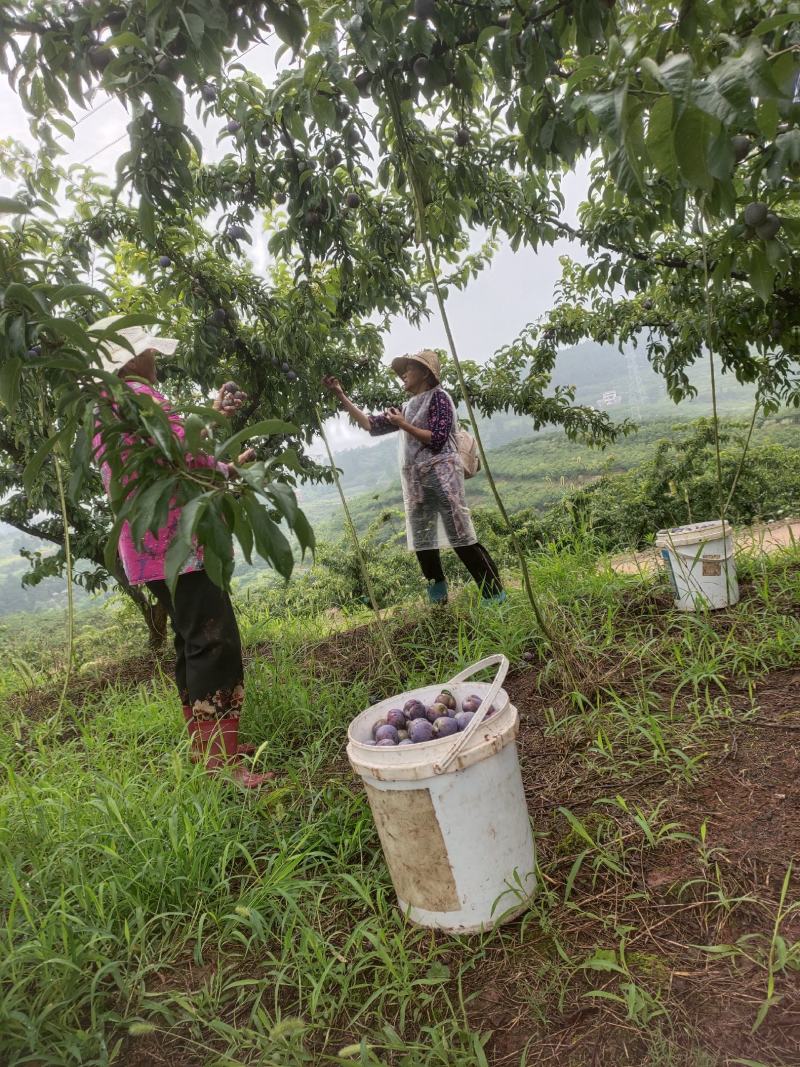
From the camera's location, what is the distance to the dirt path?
2972 millimetres

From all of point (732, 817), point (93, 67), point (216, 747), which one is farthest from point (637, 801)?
point (93, 67)

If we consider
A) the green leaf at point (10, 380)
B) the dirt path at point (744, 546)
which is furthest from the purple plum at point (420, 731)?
the dirt path at point (744, 546)

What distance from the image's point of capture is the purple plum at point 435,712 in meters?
1.50

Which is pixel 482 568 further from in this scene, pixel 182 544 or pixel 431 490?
pixel 182 544

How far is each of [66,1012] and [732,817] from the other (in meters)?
1.35

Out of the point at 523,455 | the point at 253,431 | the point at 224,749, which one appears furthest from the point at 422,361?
the point at 523,455

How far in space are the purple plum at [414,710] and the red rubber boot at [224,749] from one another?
592mm

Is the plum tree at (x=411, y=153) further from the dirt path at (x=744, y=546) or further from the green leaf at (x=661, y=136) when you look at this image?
the dirt path at (x=744, y=546)

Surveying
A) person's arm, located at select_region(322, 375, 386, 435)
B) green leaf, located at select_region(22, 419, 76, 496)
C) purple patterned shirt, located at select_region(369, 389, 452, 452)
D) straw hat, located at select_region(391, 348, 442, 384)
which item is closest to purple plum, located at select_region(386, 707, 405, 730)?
green leaf, located at select_region(22, 419, 76, 496)

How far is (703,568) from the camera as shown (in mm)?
2492

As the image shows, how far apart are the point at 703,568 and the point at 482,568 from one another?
2.97 ft

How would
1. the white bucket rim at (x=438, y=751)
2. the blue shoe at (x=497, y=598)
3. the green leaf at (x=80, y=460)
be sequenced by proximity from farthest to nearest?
1. the blue shoe at (x=497, y=598)
2. the white bucket rim at (x=438, y=751)
3. the green leaf at (x=80, y=460)

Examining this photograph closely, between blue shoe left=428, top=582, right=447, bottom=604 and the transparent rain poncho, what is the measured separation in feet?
0.63

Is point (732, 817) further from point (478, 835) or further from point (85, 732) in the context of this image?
point (85, 732)
